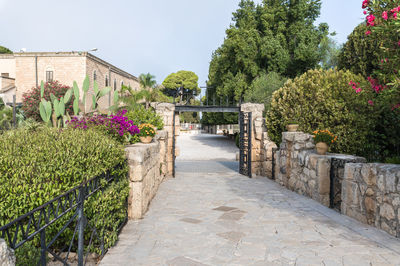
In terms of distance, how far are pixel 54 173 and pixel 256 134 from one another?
9.66 meters

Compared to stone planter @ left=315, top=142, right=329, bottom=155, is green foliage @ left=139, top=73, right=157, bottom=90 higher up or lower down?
higher up

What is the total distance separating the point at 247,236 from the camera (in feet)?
16.1

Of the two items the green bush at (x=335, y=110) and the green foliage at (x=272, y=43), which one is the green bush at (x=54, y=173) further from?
the green foliage at (x=272, y=43)

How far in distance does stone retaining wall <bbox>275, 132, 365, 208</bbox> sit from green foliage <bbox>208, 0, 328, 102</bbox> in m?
11.1

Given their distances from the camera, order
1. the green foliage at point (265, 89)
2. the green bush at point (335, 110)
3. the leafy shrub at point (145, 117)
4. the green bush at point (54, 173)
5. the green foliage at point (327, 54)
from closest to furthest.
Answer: the green bush at point (54, 173) < the leafy shrub at point (145, 117) < the green bush at point (335, 110) < the green foliage at point (265, 89) < the green foliage at point (327, 54)

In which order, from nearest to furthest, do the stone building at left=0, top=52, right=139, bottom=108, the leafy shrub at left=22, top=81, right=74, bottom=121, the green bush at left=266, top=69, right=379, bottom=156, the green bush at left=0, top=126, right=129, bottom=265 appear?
the green bush at left=0, top=126, right=129, bottom=265 → the green bush at left=266, top=69, right=379, bottom=156 → the leafy shrub at left=22, top=81, right=74, bottom=121 → the stone building at left=0, top=52, right=139, bottom=108

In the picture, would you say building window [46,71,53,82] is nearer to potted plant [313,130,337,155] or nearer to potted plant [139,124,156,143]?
potted plant [139,124,156,143]

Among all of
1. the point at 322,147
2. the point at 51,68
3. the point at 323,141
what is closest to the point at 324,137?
the point at 323,141

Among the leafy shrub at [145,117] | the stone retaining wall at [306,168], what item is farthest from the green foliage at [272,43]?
the stone retaining wall at [306,168]

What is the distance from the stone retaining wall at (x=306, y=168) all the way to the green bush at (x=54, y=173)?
4814 millimetres

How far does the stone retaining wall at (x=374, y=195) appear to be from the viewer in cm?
473

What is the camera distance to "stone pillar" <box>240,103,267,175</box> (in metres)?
12.3

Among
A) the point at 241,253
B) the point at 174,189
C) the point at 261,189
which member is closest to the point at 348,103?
the point at 261,189

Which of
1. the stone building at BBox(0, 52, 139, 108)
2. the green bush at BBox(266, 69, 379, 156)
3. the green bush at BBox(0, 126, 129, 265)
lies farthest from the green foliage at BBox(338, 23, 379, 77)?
the stone building at BBox(0, 52, 139, 108)
